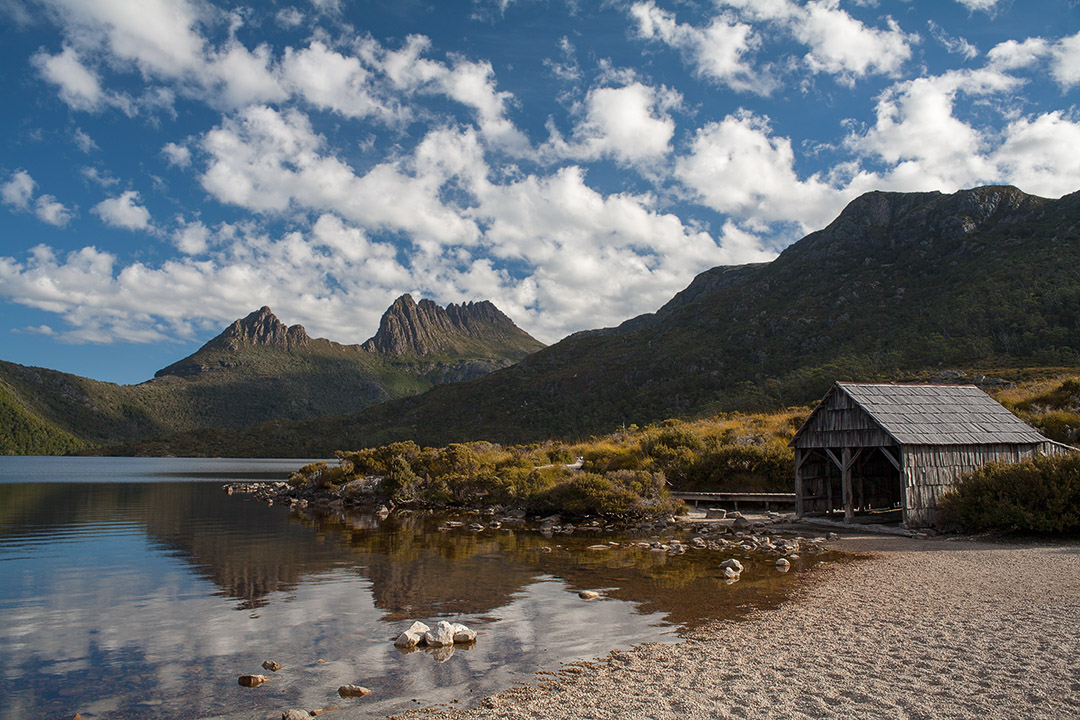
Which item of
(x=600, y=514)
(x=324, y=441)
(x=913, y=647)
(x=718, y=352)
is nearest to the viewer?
(x=913, y=647)

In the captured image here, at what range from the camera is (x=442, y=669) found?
335 inches

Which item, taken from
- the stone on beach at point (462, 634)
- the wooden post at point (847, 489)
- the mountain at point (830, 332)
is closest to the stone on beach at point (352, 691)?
the stone on beach at point (462, 634)

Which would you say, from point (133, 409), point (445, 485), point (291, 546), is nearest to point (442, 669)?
point (291, 546)

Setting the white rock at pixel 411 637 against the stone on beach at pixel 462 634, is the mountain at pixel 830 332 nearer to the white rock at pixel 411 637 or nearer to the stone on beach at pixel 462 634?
the stone on beach at pixel 462 634

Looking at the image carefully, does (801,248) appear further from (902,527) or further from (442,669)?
(442,669)

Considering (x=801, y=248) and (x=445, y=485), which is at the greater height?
(x=801, y=248)

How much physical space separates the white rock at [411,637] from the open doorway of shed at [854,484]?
1760 cm

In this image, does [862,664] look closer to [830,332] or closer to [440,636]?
[440,636]

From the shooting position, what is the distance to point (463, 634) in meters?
9.82

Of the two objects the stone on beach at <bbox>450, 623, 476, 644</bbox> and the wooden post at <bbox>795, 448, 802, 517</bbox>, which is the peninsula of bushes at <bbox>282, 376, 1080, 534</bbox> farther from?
the stone on beach at <bbox>450, 623, 476, 644</bbox>

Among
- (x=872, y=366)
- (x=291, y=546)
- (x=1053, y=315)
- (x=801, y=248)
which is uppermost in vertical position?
(x=801, y=248)

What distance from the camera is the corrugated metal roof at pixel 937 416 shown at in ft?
64.5

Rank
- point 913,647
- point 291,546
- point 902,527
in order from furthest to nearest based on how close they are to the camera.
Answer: point 291,546, point 902,527, point 913,647

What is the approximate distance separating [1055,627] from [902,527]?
1150cm
